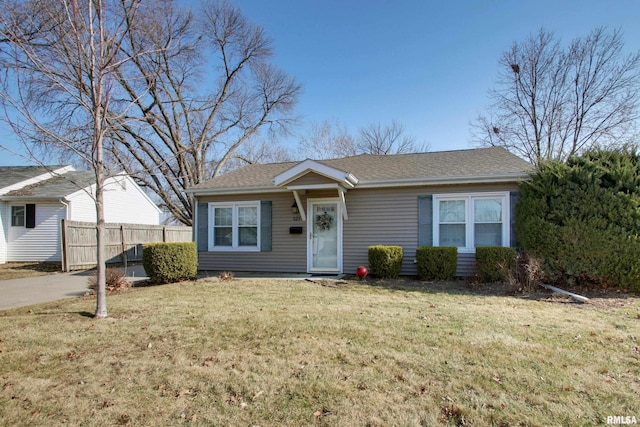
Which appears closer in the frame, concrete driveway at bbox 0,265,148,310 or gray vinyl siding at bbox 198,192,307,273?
concrete driveway at bbox 0,265,148,310

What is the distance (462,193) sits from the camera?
30.0ft

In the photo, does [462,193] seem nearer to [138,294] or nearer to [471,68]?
[471,68]

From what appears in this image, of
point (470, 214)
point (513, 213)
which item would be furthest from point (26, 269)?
point (513, 213)

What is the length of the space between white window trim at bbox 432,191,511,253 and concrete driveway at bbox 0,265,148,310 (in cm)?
810

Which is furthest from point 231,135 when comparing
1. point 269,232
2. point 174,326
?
point 174,326

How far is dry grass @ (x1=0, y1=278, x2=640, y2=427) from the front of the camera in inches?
103

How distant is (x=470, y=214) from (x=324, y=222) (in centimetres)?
395

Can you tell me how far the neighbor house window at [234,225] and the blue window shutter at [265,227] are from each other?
0.18 metres

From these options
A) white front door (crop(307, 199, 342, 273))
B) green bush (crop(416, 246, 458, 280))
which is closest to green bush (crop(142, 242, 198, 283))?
white front door (crop(307, 199, 342, 273))

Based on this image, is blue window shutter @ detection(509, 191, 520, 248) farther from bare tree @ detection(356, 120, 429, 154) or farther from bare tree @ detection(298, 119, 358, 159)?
bare tree @ detection(356, 120, 429, 154)

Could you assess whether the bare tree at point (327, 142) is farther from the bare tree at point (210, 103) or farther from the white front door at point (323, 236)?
the white front door at point (323, 236)

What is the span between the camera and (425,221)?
9.37 metres

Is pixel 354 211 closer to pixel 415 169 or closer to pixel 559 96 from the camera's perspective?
pixel 415 169

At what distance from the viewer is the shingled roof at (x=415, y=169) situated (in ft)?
29.6
